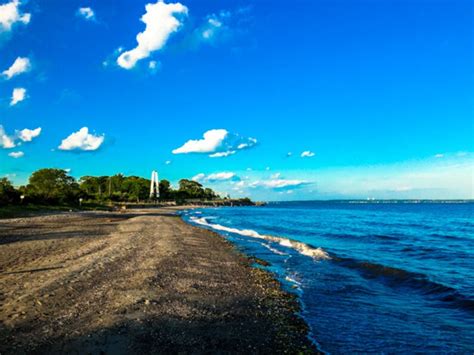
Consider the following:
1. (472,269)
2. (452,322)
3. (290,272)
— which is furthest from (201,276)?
(472,269)

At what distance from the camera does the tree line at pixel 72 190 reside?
61.7 metres

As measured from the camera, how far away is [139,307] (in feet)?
29.7

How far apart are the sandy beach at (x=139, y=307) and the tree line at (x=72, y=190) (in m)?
48.8

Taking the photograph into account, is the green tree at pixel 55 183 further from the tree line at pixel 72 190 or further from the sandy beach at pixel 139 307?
the sandy beach at pixel 139 307

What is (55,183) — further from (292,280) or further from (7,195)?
(292,280)

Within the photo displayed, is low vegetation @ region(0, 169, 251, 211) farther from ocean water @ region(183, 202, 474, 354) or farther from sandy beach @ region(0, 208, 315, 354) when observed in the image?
ocean water @ region(183, 202, 474, 354)

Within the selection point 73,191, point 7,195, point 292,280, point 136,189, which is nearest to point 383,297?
point 292,280

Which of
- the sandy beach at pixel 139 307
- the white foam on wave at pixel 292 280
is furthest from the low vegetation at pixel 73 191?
the white foam on wave at pixel 292 280

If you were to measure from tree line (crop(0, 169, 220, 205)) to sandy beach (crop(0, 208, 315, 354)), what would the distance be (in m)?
48.8

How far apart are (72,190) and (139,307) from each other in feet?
311

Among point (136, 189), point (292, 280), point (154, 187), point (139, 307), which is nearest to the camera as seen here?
point (139, 307)

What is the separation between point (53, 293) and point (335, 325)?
865cm

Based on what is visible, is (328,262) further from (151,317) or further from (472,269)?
(151,317)

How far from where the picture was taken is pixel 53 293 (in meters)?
10.0
